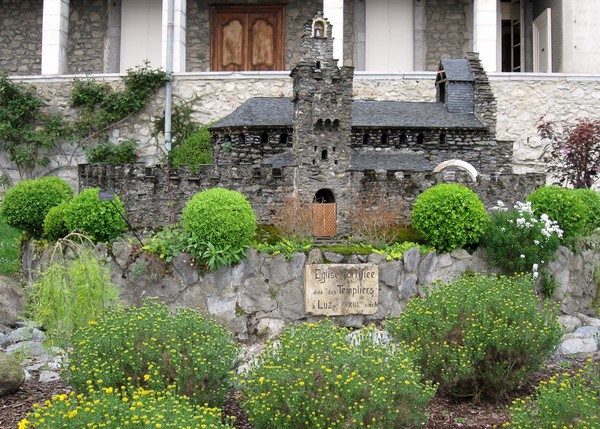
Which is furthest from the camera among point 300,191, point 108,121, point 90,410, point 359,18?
point 359,18

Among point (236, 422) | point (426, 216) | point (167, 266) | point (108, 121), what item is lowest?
point (236, 422)

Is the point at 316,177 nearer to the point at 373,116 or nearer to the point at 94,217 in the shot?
the point at 373,116

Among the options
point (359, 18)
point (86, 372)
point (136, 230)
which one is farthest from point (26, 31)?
point (86, 372)

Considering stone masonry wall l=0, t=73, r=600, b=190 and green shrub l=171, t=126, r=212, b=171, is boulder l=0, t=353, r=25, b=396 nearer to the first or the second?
green shrub l=171, t=126, r=212, b=171

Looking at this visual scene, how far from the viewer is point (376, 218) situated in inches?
481

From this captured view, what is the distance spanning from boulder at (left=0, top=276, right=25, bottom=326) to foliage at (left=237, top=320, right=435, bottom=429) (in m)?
6.72

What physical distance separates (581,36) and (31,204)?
15606 mm

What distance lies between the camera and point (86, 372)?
22.8 feet

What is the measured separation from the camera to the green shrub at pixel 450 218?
1186 centimetres

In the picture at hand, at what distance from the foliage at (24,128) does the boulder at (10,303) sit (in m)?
6.94

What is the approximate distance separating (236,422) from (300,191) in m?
6.02

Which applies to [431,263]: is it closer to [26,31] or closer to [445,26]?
[445,26]

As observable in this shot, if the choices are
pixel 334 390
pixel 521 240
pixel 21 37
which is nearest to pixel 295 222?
pixel 521 240

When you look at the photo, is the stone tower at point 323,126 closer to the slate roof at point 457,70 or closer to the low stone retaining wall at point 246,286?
the low stone retaining wall at point 246,286
